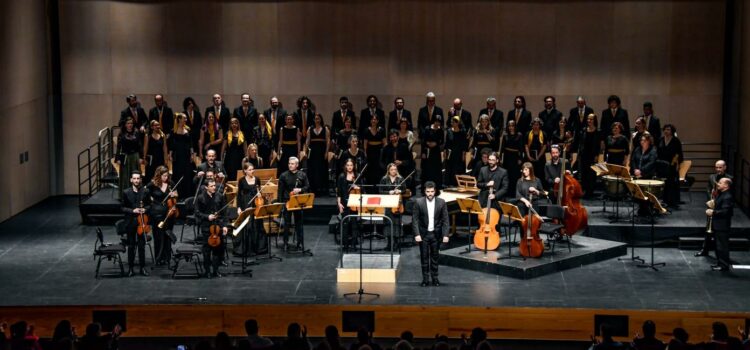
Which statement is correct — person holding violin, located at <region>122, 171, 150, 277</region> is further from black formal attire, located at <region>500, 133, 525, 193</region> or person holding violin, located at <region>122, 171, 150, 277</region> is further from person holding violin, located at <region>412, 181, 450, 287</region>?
black formal attire, located at <region>500, 133, 525, 193</region>

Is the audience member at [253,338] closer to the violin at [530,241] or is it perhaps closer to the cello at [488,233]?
the violin at [530,241]

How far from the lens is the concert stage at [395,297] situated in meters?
12.6

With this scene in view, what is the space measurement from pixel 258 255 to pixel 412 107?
533 cm

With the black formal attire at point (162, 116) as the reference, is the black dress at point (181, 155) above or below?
below

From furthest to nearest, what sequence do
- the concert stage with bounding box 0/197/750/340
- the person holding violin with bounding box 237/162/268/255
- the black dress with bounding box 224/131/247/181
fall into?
1. the black dress with bounding box 224/131/247/181
2. the person holding violin with bounding box 237/162/268/255
3. the concert stage with bounding box 0/197/750/340

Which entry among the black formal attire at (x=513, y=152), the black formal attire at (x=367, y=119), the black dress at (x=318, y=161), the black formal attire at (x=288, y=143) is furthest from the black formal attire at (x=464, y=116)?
the black formal attire at (x=288, y=143)

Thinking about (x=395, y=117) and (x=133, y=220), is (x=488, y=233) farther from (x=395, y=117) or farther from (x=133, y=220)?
(x=133, y=220)

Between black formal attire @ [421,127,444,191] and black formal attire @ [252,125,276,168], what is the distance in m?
2.18

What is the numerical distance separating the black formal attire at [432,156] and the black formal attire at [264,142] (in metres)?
2.18

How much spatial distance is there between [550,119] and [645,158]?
6.27 feet

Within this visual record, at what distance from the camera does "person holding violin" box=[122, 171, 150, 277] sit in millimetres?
14203

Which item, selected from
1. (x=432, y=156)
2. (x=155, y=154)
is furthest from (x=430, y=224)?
(x=155, y=154)

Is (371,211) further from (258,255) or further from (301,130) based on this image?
(301,130)

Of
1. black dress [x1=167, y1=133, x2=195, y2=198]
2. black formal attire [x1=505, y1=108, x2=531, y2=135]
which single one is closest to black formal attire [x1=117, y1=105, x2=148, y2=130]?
black dress [x1=167, y1=133, x2=195, y2=198]
